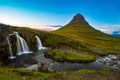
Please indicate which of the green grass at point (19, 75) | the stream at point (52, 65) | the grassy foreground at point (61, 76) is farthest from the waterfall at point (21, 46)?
the grassy foreground at point (61, 76)

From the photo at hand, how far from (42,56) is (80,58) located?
53.7 feet

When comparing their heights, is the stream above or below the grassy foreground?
below

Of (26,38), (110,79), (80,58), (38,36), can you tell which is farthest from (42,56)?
(110,79)

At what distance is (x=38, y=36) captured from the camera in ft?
428

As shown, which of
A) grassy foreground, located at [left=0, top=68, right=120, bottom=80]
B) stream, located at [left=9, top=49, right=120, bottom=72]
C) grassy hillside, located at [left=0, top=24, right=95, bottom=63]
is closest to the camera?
grassy foreground, located at [left=0, top=68, right=120, bottom=80]

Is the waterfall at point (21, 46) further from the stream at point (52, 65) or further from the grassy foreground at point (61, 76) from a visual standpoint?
the grassy foreground at point (61, 76)

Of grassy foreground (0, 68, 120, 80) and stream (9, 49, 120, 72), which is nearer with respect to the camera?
grassy foreground (0, 68, 120, 80)

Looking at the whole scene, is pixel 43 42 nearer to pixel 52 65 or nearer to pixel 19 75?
pixel 52 65

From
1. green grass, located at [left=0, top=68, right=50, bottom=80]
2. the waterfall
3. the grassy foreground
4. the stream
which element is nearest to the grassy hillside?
the waterfall

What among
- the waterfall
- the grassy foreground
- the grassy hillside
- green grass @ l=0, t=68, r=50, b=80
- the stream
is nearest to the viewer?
green grass @ l=0, t=68, r=50, b=80

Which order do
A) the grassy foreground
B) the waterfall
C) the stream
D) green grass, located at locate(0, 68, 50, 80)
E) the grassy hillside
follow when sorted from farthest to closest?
the waterfall → the grassy hillside → the stream → the grassy foreground → green grass, located at locate(0, 68, 50, 80)

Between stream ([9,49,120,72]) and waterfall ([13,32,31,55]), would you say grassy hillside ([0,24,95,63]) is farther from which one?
stream ([9,49,120,72])

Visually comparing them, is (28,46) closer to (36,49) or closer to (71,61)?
(36,49)

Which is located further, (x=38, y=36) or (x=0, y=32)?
(x=38, y=36)
